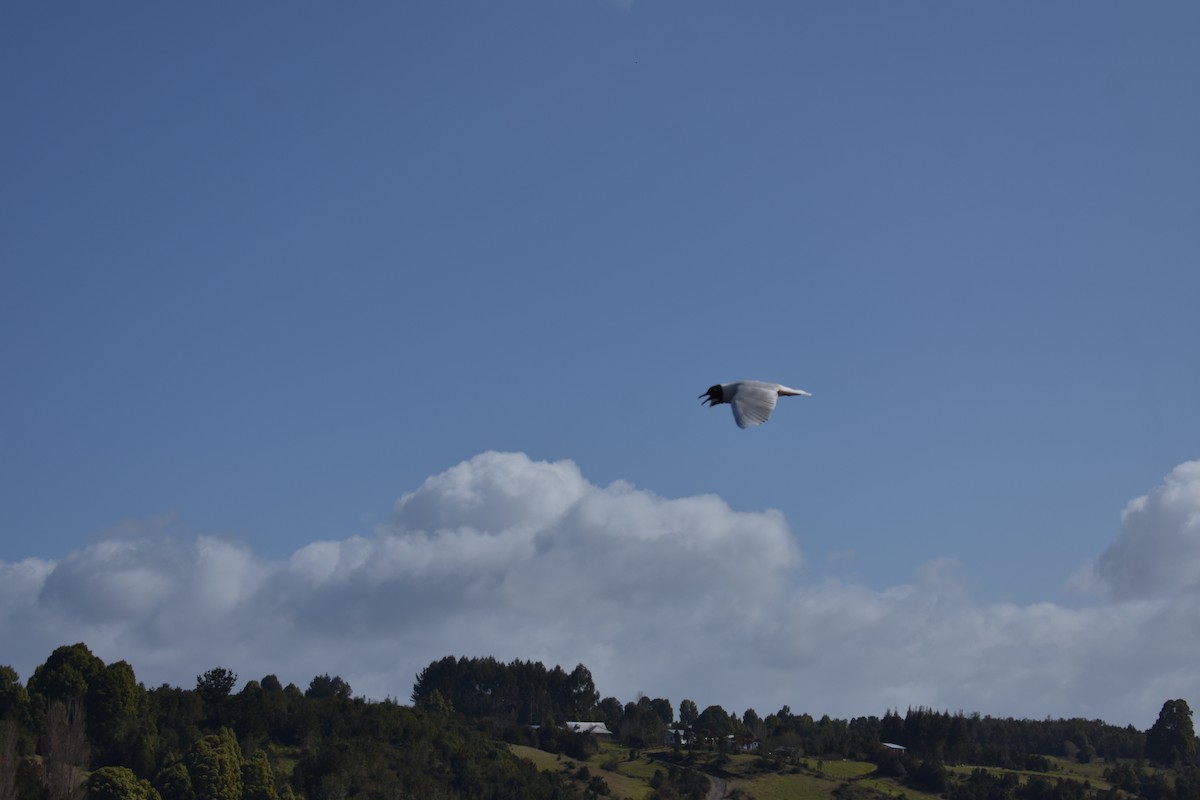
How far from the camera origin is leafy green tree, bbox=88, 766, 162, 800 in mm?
102438

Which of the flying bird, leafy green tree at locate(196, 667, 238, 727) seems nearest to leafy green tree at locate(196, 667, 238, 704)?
leafy green tree at locate(196, 667, 238, 727)

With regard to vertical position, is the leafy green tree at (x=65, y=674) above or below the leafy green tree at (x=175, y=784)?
above

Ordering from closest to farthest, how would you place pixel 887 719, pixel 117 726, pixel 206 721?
pixel 117 726, pixel 206 721, pixel 887 719

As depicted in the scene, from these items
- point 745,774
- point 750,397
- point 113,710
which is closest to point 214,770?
point 113,710

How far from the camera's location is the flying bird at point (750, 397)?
34031 mm

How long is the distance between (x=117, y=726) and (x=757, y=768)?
217 feet

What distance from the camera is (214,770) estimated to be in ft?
361

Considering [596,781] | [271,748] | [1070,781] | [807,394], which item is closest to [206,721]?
[271,748]

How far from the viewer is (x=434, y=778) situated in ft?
429

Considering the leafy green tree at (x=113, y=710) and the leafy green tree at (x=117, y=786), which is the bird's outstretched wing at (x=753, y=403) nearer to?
the leafy green tree at (x=117, y=786)

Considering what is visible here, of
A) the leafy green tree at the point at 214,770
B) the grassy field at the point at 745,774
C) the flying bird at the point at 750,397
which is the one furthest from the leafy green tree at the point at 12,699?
the flying bird at the point at 750,397

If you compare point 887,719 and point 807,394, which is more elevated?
point 887,719

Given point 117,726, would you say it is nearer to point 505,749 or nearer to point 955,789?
point 505,749

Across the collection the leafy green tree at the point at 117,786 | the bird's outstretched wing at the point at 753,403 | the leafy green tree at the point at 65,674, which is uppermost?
the leafy green tree at the point at 65,674
